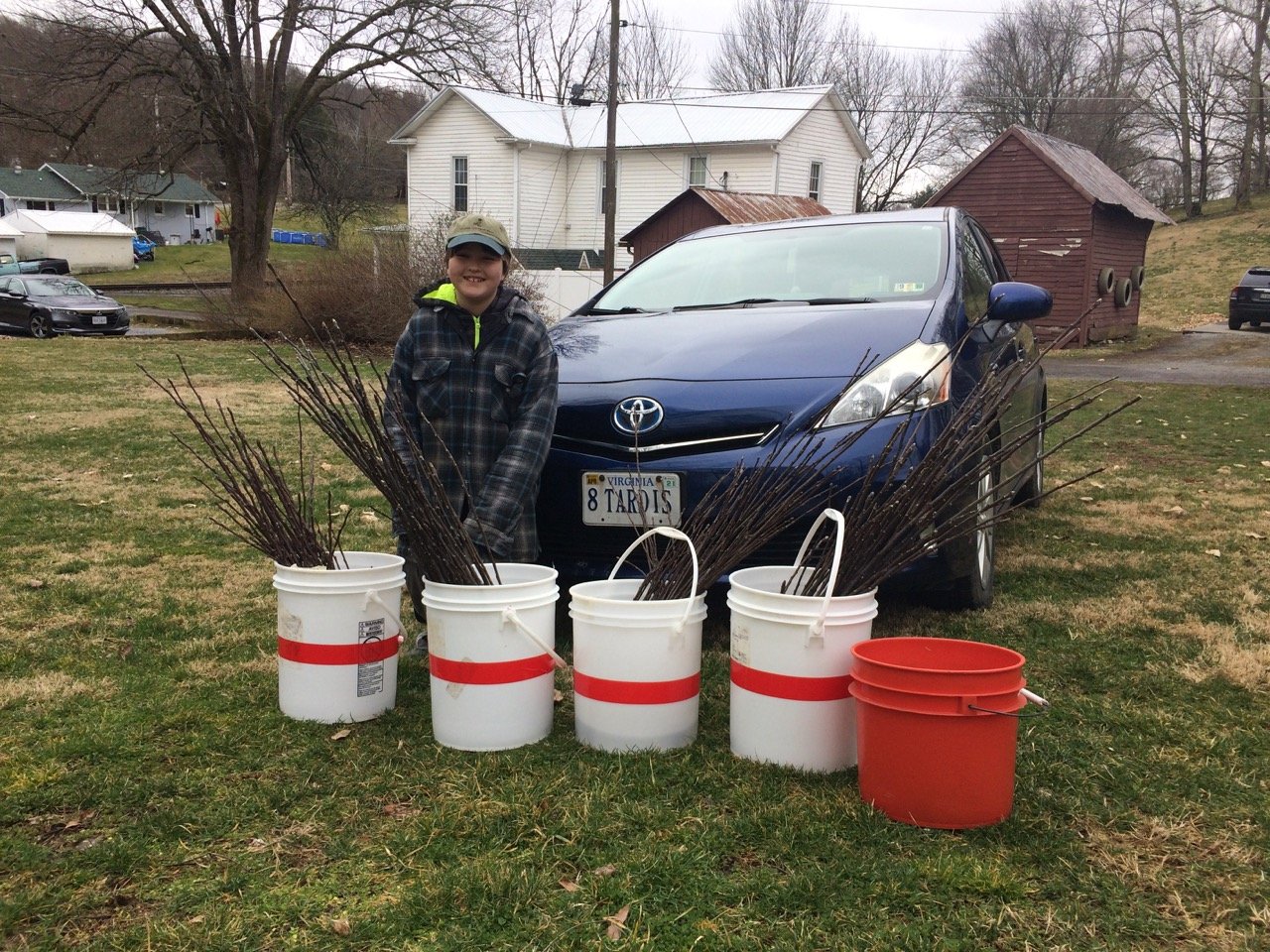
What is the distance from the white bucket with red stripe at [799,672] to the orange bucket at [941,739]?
6.5 inches

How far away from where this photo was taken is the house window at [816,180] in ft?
108

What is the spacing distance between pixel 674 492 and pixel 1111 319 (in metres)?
23.4

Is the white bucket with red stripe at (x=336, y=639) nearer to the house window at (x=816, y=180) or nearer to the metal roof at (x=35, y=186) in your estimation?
the house window at (x=816, y=180)

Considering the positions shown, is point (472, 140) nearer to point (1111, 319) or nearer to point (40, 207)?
point (1111, 319)

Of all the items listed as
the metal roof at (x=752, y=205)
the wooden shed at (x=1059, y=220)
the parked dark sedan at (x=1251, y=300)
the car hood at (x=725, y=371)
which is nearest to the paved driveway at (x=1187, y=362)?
the parked dark sedan at (x=1251, y=300)

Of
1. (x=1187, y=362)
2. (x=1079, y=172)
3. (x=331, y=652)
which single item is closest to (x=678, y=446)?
(x=331, y=652)

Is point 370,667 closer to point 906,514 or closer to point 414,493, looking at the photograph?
point 414,493

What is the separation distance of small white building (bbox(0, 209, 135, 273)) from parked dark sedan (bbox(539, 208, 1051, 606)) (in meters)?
60.9

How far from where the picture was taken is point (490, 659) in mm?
2846

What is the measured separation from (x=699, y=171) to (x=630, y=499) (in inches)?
1199

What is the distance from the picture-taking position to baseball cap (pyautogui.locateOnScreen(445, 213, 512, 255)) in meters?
3.44

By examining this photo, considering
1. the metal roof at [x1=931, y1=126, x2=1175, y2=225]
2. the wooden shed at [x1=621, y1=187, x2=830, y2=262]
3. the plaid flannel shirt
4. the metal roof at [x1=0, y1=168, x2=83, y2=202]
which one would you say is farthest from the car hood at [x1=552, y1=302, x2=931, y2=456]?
the metal roof at [x1=0, y1=168, x2=83, y2=202]

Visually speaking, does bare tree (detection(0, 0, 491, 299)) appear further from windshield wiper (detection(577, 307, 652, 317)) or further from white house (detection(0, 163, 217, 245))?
white house (detection(0, 163, 217, 245))

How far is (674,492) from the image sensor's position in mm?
3533
